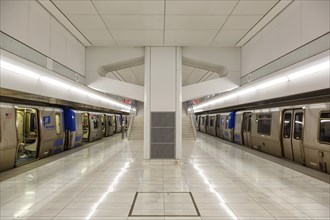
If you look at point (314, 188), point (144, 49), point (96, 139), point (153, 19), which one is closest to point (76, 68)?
point (144, 49)

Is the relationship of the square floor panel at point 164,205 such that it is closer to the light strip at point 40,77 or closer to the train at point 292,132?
the light strip at point 40,77

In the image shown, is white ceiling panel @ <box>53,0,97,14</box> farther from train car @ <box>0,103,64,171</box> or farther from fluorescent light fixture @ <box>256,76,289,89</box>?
fluorescent light fixture @ <box>256,76,289,89</box>

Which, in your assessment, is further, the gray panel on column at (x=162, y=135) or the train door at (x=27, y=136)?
the train door at (x=27, y=136)

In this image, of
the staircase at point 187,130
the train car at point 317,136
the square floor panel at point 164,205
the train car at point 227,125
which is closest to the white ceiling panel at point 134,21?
the square floor panel at point 164,205

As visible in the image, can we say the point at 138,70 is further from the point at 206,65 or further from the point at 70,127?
the point at 206,65

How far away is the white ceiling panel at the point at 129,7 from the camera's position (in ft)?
16.5

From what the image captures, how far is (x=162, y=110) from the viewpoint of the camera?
26.0 feet

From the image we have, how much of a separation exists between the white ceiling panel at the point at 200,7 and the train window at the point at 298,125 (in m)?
3.93

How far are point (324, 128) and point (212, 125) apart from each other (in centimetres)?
1379

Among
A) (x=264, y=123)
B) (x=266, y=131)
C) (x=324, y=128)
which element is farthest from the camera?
(x=264, y=123)

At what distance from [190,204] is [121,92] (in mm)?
5063

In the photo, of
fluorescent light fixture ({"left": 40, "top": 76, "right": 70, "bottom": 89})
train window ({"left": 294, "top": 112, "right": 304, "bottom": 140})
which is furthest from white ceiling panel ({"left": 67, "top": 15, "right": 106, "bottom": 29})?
train window ({"left": 294, "top": 112, "right": 304, "bottom": 140})

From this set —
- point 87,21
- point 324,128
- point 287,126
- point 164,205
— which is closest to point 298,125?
point 287,126

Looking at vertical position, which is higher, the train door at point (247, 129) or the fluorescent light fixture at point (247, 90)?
the fluorescent light fixture at point (247, 90)
